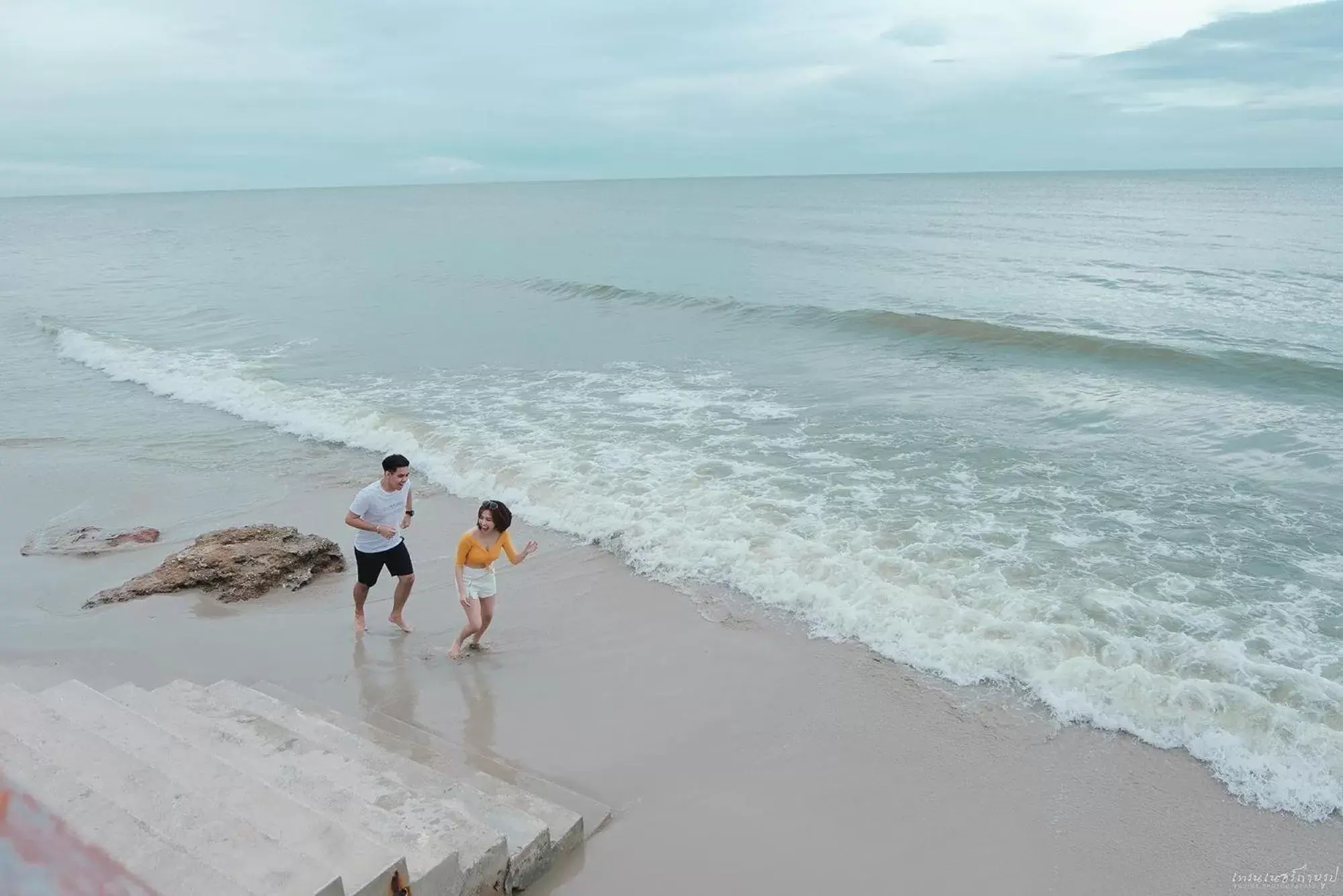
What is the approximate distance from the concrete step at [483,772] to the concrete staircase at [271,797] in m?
0.01

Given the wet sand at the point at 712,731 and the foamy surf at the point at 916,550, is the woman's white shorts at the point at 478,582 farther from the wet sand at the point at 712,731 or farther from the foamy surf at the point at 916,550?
the foamy surf at the point at 916,550

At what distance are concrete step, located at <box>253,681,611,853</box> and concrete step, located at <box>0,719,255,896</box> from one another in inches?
77.1

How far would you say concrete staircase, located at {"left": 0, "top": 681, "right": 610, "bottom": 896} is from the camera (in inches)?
124

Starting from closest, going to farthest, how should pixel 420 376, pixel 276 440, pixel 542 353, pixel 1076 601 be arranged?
pixel 1076 601 < pixel 276 440 < pixel 420 376 < pixel 542 353

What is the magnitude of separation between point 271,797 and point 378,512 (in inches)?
151

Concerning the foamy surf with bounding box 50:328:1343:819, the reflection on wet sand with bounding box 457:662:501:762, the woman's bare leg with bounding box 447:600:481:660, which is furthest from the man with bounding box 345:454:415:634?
the foamy surf with bounding box 50:328:1343:819

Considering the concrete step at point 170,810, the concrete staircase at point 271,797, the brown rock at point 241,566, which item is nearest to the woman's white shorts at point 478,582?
the concrete staircase at point 271,797

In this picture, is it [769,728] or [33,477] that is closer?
[769,728]

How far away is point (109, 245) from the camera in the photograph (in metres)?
61.0

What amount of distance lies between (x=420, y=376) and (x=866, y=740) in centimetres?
1339

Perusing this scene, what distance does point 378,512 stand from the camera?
24.2 ft

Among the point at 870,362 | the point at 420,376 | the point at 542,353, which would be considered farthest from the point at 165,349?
the point at 870,362

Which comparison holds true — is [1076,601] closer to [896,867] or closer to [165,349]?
[896,867]

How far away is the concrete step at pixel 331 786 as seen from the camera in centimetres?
372
